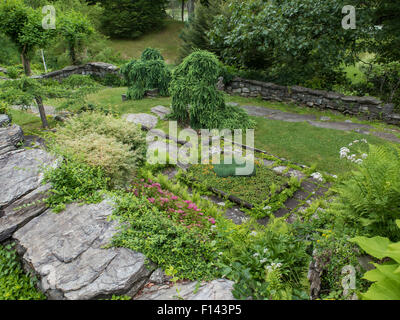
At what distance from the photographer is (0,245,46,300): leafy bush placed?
9.92ft

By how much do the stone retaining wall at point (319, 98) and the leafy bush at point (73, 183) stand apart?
9174 millimetres

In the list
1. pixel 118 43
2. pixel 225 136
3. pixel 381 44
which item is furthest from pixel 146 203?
pixel 118 43

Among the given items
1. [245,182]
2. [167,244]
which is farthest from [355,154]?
[167,244]

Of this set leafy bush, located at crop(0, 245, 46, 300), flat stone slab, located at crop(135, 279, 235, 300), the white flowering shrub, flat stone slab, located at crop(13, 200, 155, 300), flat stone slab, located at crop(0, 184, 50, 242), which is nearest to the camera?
flat stone slab, located at crop(135, 279, 235, 300)

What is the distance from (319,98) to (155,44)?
18742 millimetres

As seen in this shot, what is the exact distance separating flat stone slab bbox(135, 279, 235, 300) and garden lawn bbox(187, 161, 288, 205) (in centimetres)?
273

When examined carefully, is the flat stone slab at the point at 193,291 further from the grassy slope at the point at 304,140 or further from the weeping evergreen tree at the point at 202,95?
the weeping evergreen tree at the point at 202,95

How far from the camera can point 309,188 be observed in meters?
5.95

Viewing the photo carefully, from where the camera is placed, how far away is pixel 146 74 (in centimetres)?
1182

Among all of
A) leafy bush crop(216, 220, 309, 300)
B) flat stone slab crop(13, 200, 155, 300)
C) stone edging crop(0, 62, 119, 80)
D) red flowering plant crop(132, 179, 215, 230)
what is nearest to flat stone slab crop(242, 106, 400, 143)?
leafy bush crop(216, 220, 309, 300)

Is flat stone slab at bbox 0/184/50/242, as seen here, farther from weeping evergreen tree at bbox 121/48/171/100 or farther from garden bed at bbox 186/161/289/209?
weeping evergreen tree at bbox 121/48/171/100

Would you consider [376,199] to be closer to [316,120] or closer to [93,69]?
[316,120]

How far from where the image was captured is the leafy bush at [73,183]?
3.93m
